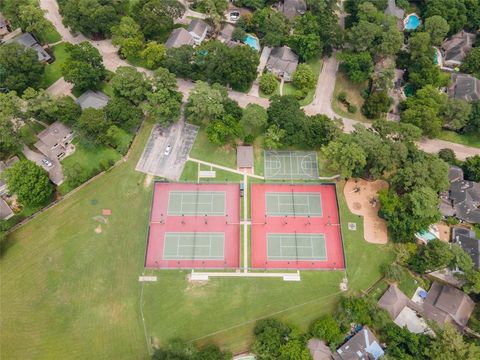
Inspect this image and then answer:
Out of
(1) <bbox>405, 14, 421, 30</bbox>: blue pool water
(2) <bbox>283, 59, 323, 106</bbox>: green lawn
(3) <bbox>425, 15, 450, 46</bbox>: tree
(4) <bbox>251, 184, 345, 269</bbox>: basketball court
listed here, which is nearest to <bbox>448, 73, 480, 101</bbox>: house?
(3) <bbox>425, 15, 450, 46</bbox>: tree

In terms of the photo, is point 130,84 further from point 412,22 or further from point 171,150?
point 412,22

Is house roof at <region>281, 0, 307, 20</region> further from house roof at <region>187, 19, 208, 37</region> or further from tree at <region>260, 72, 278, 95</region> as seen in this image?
tree at <region>260, 72, 278, 95</region>

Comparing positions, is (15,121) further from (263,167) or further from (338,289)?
(338,289)

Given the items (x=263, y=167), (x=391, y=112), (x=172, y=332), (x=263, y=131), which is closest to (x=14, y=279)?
(x=172, y=332)

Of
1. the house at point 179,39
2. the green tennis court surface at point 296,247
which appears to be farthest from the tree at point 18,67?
the green tennis court surface at point 296,247

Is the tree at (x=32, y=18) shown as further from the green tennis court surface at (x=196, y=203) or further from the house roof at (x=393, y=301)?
the house roof at (x=393, y=301)
